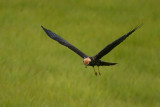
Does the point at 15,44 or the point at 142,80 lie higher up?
the point at 15,44

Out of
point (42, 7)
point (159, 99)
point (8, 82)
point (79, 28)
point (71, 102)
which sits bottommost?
point (159, 99)

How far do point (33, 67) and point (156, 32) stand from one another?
3840mm

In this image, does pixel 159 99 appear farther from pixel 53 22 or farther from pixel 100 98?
pixel 53 22

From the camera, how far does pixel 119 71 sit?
25.5ft

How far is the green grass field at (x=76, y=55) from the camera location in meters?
6.65

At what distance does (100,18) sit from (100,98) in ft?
15.9

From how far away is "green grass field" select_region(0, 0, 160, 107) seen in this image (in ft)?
21.8

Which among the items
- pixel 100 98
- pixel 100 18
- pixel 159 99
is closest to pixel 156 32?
pixel 100 18

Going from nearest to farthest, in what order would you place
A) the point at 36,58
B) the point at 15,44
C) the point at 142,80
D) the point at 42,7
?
1. the point at 142,80
2. the point at 36,58
3. the point at 15,44
4. the point at 42,7

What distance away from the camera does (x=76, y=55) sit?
8.51 meters

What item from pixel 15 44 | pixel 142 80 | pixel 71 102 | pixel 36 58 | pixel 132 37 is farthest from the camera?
pixel 132 37

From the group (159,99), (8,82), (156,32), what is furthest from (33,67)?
(156,32)

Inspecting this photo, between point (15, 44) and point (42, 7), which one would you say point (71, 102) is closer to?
point (15, 44)

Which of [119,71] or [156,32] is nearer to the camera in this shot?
[119,71]
